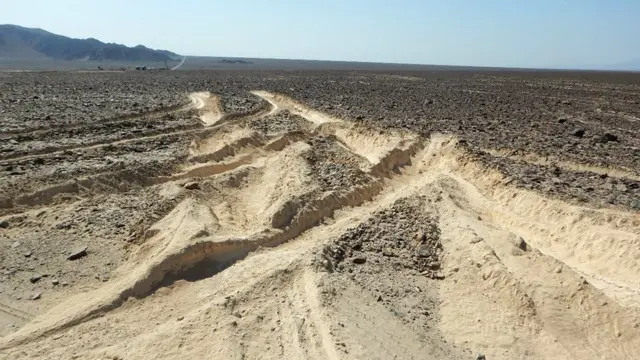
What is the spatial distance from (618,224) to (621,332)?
3.15 m

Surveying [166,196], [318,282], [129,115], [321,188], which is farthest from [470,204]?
[129,115]

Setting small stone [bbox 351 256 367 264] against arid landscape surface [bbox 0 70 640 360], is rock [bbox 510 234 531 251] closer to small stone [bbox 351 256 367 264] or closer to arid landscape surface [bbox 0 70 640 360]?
arid landscape surface [bbox 0 70 640 360]

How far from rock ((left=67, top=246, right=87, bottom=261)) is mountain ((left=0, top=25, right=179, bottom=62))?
159m

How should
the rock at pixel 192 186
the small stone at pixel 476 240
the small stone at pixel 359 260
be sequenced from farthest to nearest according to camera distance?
the rock at pixel 192 186
the small stone at pixel 476 240
the small stone at pixel 359 260

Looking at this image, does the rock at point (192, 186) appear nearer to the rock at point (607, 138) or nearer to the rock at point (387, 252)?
the rock at point (387, 252)

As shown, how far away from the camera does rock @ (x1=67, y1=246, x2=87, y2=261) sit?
326 inches

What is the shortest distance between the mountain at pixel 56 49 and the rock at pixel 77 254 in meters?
159

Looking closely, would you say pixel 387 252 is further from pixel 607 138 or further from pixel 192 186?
pixel 607 138

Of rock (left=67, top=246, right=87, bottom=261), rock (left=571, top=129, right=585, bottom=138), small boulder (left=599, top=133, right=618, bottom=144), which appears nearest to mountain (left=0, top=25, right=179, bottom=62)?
rock (left=571, top=129, right=585, bottom=138)

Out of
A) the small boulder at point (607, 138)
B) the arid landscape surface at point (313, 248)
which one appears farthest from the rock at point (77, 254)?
the small boulder at point (607, 138)

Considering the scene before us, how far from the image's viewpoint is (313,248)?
26.2ft

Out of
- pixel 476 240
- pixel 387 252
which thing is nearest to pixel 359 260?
pixel 387 252

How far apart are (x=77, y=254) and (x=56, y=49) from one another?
187 metres

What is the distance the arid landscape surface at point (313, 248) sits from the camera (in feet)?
20.7
